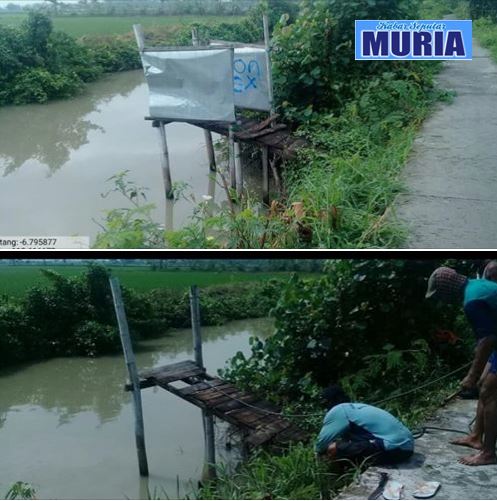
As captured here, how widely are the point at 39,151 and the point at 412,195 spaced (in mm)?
1331

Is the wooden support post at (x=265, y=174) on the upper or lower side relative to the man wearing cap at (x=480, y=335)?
upper

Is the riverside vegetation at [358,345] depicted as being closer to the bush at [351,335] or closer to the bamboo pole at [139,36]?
the bush at [351,335]

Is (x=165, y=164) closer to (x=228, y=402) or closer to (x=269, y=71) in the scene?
(x=269, y=71)

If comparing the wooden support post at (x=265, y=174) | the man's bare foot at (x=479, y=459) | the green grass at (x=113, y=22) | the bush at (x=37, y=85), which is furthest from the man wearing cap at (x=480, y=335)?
the bush at (x=37, y=85)

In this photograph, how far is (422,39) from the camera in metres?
3.57

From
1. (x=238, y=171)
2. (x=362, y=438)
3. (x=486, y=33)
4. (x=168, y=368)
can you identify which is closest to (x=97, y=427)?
(x=168, y=368)

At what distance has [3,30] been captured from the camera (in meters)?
3.62

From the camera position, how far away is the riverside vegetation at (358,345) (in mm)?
3734

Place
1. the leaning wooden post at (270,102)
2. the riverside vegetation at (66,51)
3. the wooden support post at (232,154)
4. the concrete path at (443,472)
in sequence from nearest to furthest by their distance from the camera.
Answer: the concrete path at (443,472)
the riverside vegetation at (66,51)
the leaning wooden post at (270,102)
the wooden support post at (232,154)

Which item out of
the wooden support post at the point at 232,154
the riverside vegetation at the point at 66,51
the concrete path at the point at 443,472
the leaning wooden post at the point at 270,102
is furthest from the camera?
the wooden support post at the point at 232,154

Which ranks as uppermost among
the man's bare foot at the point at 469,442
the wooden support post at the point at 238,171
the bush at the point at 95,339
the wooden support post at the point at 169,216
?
the wooden support post at the point at 238,171

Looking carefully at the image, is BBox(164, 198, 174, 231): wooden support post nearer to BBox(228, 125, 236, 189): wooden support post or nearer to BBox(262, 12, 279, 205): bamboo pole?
BBox(228, 125, 236, 189): wooden support post

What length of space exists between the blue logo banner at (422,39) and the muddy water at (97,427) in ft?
3.53

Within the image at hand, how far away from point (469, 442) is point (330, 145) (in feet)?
3.75
